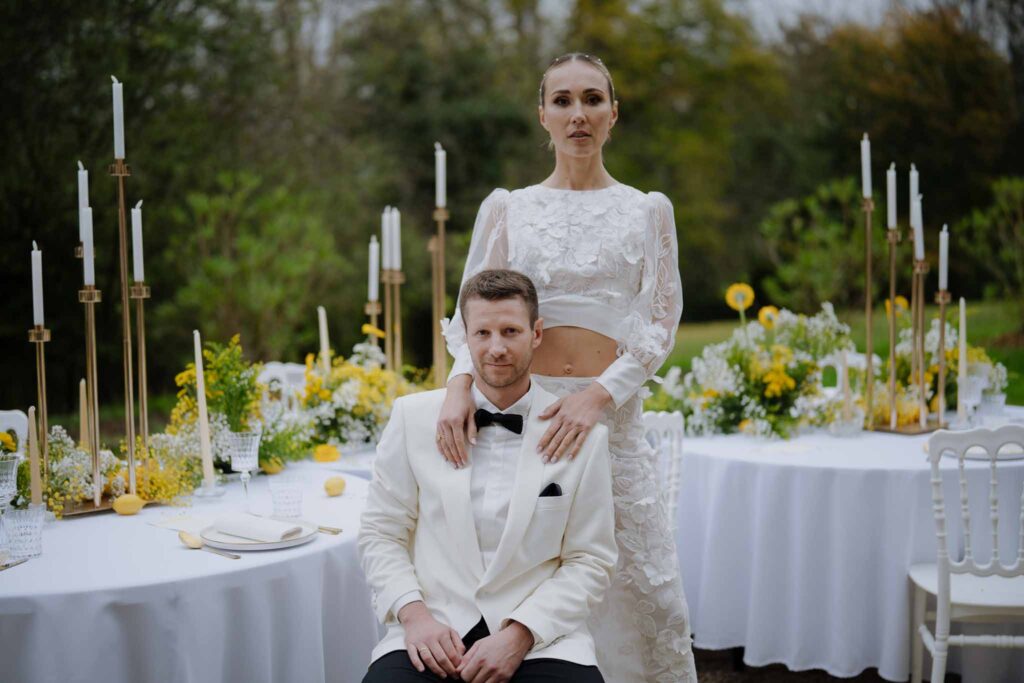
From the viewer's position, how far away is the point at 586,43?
34.8ft

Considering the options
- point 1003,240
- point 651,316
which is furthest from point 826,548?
point 1003,240

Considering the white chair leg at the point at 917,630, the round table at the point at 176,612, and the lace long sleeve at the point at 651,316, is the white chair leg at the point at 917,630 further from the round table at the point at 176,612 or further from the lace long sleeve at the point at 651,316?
the round table at the point at 176,612

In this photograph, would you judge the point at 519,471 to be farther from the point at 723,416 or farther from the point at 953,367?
the point at 953,367

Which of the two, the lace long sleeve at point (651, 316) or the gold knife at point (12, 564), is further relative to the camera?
the lace long sleeve at point (651, 316)

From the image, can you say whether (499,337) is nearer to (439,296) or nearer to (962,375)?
(439,296)

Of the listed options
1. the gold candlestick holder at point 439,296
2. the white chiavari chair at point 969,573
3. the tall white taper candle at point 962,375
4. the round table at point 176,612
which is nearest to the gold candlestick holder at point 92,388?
the round table at point 176,612

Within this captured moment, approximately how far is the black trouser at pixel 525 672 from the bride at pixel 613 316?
0.54 metres

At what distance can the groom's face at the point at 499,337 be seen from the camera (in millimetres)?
2477

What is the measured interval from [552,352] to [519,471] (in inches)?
19.1

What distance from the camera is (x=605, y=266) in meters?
2.80

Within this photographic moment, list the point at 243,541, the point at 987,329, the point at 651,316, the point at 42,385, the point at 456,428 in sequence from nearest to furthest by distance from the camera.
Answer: the point at 456,428
the point at 243,541
the point at 651,316
the point at 42,385
the point at 987,329

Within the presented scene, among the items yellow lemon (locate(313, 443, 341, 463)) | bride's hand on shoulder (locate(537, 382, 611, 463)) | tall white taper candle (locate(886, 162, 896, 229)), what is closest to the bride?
bride's hand on shoulder (locate(537, 382, 611, 463))

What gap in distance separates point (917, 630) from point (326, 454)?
241 cm

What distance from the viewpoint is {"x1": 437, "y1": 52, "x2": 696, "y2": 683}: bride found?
2.80 m
